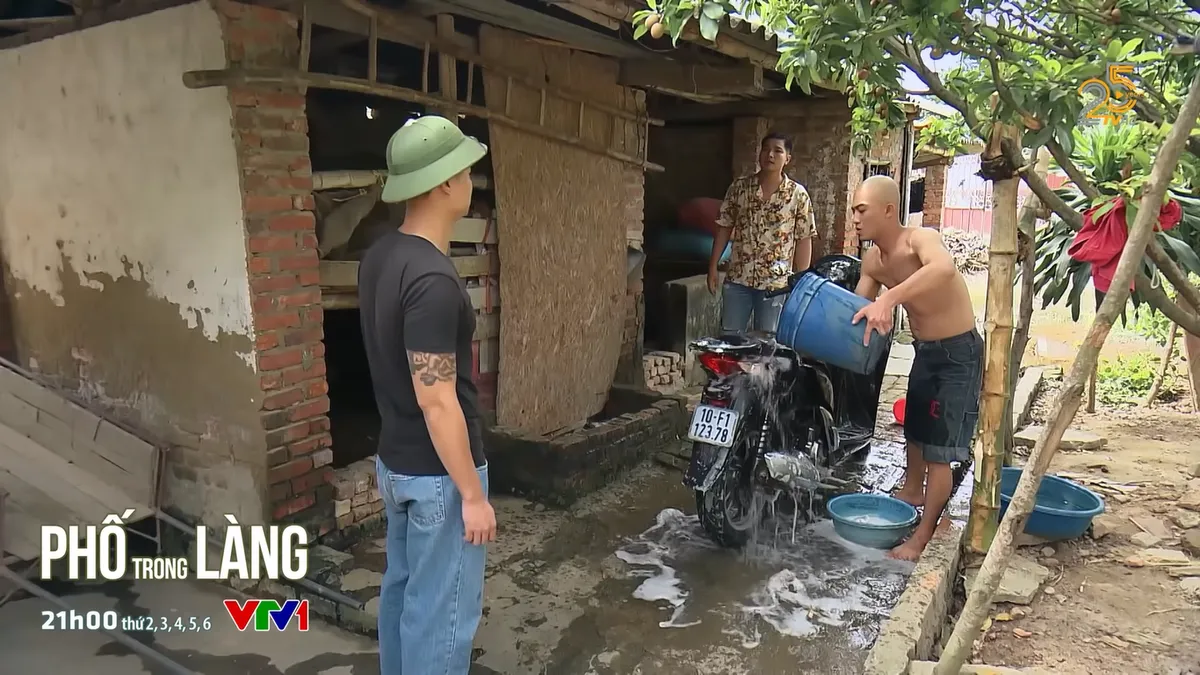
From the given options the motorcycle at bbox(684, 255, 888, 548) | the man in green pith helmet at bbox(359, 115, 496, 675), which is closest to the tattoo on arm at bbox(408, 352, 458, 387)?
the man in green pith helmet at bbox(359, 115, 496, 675)

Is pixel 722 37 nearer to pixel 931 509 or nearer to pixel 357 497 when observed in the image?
pixel 931 509

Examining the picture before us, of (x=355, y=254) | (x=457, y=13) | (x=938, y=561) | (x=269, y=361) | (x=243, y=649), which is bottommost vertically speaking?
(x=243, y=649)

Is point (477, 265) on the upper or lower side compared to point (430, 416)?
upper

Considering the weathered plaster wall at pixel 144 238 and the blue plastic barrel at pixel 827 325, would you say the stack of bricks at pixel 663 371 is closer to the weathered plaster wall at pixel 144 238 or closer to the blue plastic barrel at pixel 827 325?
the blue plastic barrel at pixel 827 325

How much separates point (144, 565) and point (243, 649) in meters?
1.09

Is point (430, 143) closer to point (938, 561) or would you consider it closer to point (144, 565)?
point (938, 561)

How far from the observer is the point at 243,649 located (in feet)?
11.0

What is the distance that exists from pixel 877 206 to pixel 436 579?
2.53 meters

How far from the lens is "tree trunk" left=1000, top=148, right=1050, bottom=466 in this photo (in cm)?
349

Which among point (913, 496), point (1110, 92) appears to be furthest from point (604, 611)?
point (1110, 92)

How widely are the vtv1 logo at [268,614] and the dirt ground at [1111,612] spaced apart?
2.78 m

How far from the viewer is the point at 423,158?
242cm

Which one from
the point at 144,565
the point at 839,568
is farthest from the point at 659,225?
the point at 144,565

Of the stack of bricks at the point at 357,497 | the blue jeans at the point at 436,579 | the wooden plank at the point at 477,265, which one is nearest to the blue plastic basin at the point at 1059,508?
the blue jeans at the point at 436,579
